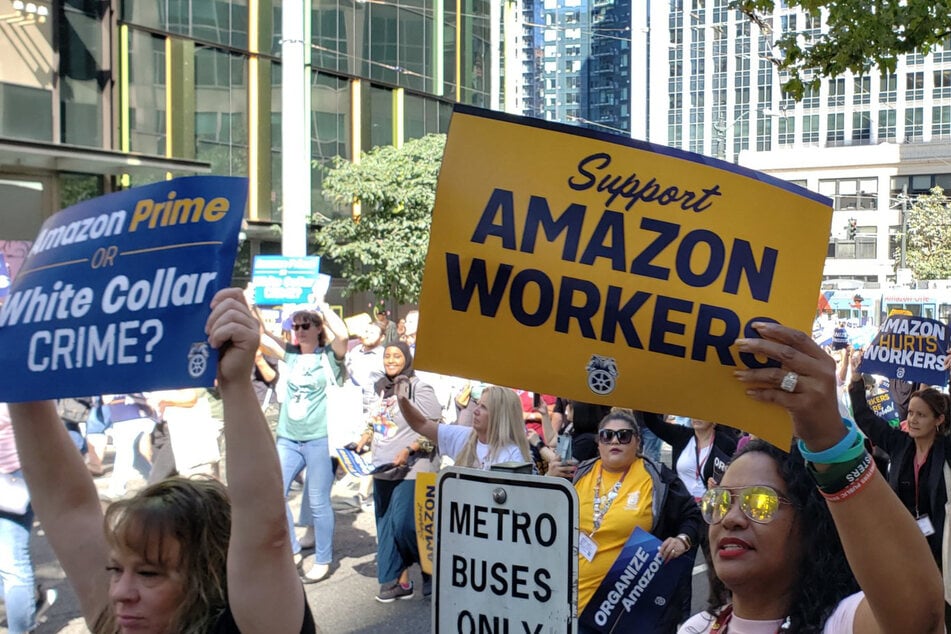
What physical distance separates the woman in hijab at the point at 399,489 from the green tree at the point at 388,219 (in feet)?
67.0

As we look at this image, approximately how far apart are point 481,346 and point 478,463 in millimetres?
3932

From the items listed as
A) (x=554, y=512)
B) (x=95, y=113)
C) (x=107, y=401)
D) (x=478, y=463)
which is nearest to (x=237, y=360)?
(x=554, y=512)

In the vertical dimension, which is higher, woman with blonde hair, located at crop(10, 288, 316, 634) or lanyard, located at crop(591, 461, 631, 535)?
woman with blonde hair, located at crop(10, 288, 316, 634)

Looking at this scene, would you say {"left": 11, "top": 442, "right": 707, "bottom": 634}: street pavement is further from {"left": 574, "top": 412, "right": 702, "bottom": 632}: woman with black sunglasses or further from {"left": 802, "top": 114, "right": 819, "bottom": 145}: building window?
{"left": 802, "top": 114, "right": 819, "bottom": 145}: building window

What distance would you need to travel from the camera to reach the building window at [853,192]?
3472 inches

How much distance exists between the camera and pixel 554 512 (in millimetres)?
3123

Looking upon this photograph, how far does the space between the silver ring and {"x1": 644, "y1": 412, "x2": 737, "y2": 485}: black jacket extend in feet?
14.1

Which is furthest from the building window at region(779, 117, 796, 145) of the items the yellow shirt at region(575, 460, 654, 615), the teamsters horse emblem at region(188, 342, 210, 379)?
the teamsters horse emblem at region(188, 342, 210, 379)

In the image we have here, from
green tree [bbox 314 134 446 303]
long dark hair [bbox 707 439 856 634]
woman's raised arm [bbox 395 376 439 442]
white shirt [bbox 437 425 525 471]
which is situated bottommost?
white shirt [bbox 437 425 525 471]

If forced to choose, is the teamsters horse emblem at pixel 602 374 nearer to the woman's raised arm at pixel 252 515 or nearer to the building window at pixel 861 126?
the woman's raised arm at pixel 252 515

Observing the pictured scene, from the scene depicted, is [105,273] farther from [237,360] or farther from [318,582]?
[318,582]

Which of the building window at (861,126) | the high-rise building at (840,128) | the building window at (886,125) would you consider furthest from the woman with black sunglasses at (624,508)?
the building window at (886,125)

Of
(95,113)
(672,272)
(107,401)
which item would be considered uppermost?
(95,113)

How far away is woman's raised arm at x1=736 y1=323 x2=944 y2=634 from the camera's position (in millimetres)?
2059
